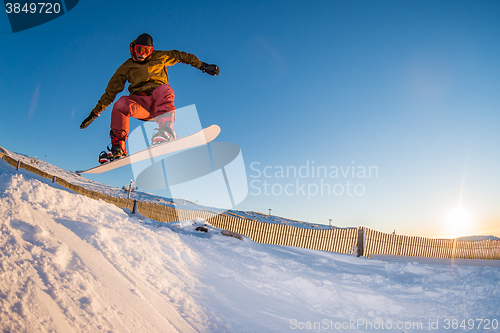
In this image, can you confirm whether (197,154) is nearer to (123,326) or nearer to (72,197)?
(72,197)

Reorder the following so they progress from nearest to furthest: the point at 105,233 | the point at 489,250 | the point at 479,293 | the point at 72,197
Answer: the point at 105,233 < the point at 72,197 < the point at 479,293 < the point at 489,250

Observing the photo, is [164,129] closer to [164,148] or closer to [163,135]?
[163,135]

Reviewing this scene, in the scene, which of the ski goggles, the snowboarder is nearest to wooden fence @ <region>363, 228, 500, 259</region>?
the snowboarder

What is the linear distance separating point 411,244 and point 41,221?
1457 centimetres

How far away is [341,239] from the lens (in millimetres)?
11102

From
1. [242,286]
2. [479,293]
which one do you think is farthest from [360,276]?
[242,286]

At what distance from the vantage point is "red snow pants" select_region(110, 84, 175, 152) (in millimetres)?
3338

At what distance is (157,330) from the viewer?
5.11 feet

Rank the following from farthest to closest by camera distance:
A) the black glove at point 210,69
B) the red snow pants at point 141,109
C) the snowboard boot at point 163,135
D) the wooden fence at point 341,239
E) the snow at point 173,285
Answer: the wooden fence at point 341,239 < the black glove at point 210,69 < the snowboard boot at point 163,135 < the red snow pants at point 141,109 < the snow at point 173,285

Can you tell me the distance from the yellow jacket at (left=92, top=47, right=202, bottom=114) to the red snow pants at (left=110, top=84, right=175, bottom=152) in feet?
0.41

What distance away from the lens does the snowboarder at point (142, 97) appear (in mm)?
3354

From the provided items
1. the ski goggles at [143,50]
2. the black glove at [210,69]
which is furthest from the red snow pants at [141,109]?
the black glove at [210,69]

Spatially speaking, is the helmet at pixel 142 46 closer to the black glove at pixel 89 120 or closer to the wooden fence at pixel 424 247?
the black glove at pixel 89 120

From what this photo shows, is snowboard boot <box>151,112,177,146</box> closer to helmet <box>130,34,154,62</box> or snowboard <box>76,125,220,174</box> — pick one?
snowboard <box>76,125,220,174</box>
